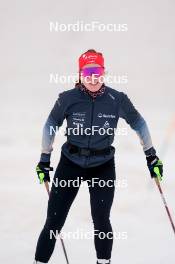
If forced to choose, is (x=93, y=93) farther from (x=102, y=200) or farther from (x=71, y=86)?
(x=71, y=86)

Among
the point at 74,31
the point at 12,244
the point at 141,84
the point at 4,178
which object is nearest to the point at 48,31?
the point at 74,31

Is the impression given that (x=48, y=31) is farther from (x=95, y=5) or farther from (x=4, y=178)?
(x=4, y=178)

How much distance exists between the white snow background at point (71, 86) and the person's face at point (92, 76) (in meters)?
1.67

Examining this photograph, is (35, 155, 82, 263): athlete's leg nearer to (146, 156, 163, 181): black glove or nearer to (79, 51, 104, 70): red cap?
(146, 156, 163, 181): black glove

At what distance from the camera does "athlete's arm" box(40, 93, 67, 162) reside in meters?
4.00

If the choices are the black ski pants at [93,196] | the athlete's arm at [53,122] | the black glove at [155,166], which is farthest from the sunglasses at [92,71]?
the black glove at [155,166]

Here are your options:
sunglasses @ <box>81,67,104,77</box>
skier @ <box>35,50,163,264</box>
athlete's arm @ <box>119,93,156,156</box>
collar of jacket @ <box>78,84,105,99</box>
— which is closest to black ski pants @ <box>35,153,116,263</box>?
skier @ <box>35,50,163,264</box>

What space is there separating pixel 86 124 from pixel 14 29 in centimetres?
1255

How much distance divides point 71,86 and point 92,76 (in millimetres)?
9886

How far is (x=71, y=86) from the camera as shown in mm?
13766

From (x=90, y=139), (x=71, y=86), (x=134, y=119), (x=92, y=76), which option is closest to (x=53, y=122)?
(x=90, y=139)

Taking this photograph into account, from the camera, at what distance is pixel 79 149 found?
3996 mm

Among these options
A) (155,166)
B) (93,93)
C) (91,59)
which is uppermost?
(91,59)

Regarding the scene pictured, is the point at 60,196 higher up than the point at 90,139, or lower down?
lower down
